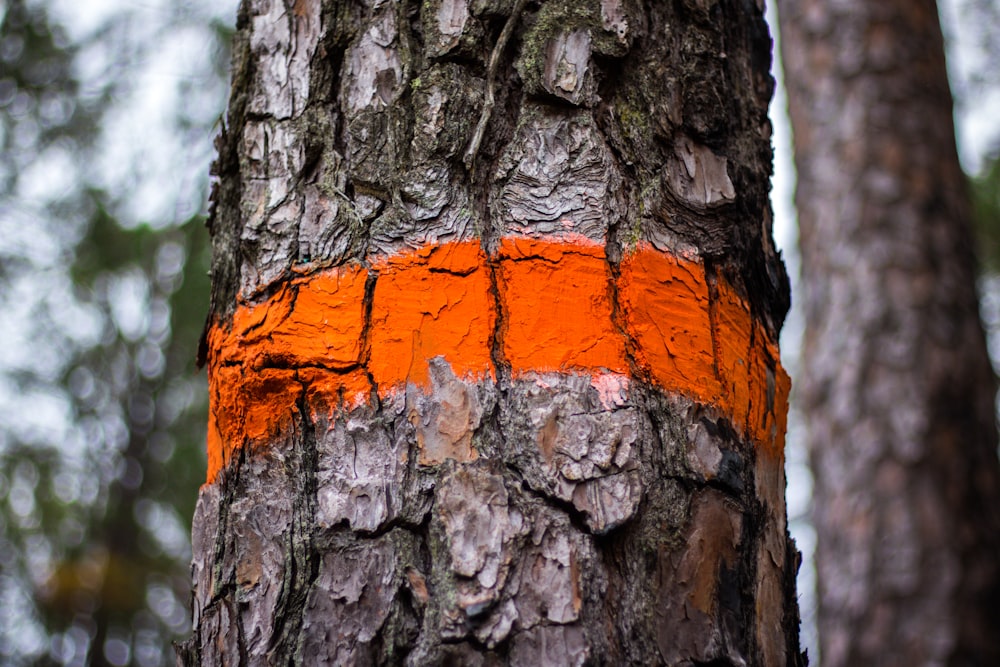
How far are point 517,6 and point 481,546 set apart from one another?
24.7 inches

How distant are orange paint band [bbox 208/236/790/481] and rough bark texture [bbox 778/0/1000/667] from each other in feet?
4.87

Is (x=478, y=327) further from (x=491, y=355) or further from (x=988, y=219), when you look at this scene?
(x=988, y=219)

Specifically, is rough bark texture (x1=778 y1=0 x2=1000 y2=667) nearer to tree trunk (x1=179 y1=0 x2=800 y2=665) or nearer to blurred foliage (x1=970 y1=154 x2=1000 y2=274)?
tree trunk (x1=179 y1=0 x2=800 y2=665)

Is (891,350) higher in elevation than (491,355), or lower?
higher

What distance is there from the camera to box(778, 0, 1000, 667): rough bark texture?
7.24ft

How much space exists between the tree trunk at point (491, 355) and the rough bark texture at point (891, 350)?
4.29ft

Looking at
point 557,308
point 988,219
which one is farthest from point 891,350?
point 988,219

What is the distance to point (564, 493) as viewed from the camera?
0.90 m

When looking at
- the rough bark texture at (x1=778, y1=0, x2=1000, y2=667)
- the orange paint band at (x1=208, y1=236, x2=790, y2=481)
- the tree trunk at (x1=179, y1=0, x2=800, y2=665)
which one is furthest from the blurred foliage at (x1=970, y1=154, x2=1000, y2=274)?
the orange paint band at (x1=208, y1=236, x2=790, y2=481)

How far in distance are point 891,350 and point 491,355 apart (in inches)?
74.0

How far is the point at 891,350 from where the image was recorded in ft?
8.12

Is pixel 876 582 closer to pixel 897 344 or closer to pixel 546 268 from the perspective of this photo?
pixel 897 344

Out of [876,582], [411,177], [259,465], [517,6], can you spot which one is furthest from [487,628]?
[876,582]

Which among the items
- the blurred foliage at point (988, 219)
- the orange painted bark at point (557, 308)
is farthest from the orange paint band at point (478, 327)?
the blurred foliage at point (988, 219)
